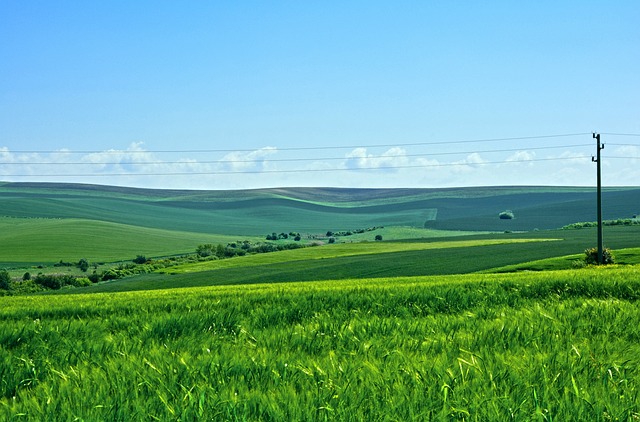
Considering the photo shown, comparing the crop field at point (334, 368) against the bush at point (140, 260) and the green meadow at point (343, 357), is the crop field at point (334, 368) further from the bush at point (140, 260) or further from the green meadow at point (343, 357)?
the bush at point (140, 260)

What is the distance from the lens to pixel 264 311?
9172 millimetres

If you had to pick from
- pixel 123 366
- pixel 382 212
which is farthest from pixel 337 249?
pixel 123 366

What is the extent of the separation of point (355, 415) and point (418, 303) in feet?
21.0

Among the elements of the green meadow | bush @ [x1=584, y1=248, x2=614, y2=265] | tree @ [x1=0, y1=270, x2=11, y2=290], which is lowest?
tree @ [x1=0, y1=270, x2=11, y2=290]

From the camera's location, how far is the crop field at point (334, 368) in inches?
151

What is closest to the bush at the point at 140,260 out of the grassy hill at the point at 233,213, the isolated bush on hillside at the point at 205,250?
the grassy hill at the point at 233,213

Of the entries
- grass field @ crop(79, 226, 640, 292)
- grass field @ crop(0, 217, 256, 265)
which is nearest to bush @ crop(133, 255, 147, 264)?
grass field @ crop(0, 217, 256, 265)

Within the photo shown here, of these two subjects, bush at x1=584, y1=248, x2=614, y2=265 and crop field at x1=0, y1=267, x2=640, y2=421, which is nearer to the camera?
crop field at x1=0, y1=267, x2=640, y2=421

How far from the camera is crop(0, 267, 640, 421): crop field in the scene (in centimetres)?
385

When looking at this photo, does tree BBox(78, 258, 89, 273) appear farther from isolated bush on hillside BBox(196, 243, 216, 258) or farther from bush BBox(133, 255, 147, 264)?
isolated bush on hillside BBox(196, 243, 216, 258)

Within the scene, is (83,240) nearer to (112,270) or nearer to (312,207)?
(112,270)

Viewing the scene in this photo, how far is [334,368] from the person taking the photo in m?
4.82

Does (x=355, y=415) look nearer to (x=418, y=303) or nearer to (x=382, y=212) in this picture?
(x=418, y=303)

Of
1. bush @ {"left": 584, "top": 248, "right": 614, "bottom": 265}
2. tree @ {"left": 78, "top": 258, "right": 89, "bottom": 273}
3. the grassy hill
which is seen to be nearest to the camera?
bush @ {"left": 584, "top": 248, "right": 614, "bottom": 265}
